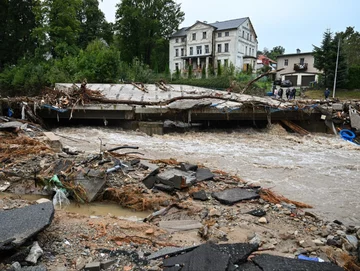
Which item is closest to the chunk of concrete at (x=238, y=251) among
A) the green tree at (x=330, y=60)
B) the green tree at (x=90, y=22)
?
the green tree at (x=330, y=60)

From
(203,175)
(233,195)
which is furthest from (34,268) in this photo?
(203,175)

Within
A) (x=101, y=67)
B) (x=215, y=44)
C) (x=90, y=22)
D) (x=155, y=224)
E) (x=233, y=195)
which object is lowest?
(x=155, y=224)

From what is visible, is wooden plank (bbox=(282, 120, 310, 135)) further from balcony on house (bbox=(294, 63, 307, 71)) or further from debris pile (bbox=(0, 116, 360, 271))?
balcony on house (bbox=(294, 63, 307, 71))

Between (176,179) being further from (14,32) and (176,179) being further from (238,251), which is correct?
(14,32)

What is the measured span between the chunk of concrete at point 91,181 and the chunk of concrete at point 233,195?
1.98 meters

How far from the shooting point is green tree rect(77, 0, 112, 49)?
135 ft

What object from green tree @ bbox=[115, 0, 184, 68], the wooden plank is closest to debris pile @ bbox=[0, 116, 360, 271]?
the wooden plank

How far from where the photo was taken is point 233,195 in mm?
5203

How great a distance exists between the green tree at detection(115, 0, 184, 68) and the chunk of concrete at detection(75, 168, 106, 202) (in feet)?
131

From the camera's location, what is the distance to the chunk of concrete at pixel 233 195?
5020mm

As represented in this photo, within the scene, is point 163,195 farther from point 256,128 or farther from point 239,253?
point 256,128

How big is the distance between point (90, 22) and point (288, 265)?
4520cm

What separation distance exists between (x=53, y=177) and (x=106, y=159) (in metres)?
1.12

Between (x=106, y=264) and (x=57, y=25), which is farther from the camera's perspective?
(x=57, y=25)
